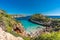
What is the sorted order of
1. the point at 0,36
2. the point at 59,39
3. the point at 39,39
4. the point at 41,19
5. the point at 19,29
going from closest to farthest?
the point at 0,36, the point at 59,39, the point at 39,39, the point at 19,29, the point at 41,19

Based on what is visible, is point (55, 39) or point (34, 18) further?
point (34, 18)

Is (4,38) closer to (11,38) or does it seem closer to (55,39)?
(11,38)

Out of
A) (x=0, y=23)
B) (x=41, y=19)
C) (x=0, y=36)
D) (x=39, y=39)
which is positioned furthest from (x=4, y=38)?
(x=41, y=19)

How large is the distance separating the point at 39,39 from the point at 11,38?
2137mm

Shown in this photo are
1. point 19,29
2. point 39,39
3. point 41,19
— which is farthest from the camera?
point 41,19

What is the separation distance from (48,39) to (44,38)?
0.28 meters

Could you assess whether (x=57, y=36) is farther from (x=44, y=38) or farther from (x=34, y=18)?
(x=34, y=18)

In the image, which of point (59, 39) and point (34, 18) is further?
point (34, 18)

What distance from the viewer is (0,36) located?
8.23m

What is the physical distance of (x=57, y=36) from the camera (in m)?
10.1

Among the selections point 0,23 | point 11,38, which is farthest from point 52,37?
point 0,23

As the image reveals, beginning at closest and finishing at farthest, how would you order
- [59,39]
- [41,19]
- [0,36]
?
[0,36]
[59,39]
[41,19]

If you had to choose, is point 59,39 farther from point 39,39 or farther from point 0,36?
point 0,36

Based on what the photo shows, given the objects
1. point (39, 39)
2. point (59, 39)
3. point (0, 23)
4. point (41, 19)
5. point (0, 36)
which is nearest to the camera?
point (0, 36)
